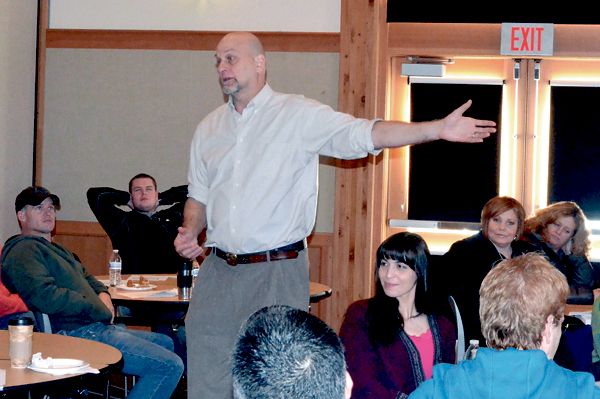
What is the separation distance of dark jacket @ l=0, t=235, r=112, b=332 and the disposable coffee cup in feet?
3.51

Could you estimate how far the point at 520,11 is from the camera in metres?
6.02

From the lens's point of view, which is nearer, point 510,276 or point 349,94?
point 510,276

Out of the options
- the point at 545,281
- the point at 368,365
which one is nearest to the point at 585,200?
the point at 368,365

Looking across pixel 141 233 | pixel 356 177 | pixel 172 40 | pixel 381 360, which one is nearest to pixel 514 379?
pixel 381 360

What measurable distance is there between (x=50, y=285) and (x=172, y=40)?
3.44 meters

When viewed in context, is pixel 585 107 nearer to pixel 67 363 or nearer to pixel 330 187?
pixel 330 187

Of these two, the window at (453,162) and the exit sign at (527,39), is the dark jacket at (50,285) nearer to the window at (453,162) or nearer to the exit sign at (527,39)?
the window at (453,162)

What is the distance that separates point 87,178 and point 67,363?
4.33 metres

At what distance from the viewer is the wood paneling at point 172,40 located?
242 inches

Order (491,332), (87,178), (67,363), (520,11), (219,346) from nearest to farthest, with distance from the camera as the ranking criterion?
1. (491,332)
2. (67,363)
3. (219,346)
4. (520,11)
5. (87,178)

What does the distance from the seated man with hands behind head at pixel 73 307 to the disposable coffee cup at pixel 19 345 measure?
1.07 metres

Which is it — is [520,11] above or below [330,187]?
above

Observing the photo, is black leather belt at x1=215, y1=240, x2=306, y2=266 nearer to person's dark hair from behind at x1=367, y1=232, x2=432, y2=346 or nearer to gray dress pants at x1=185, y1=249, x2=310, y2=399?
gray dress pants at x1=185, y1=249, x2=310, y2=399

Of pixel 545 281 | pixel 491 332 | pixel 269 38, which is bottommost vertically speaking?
pixel 491 332
